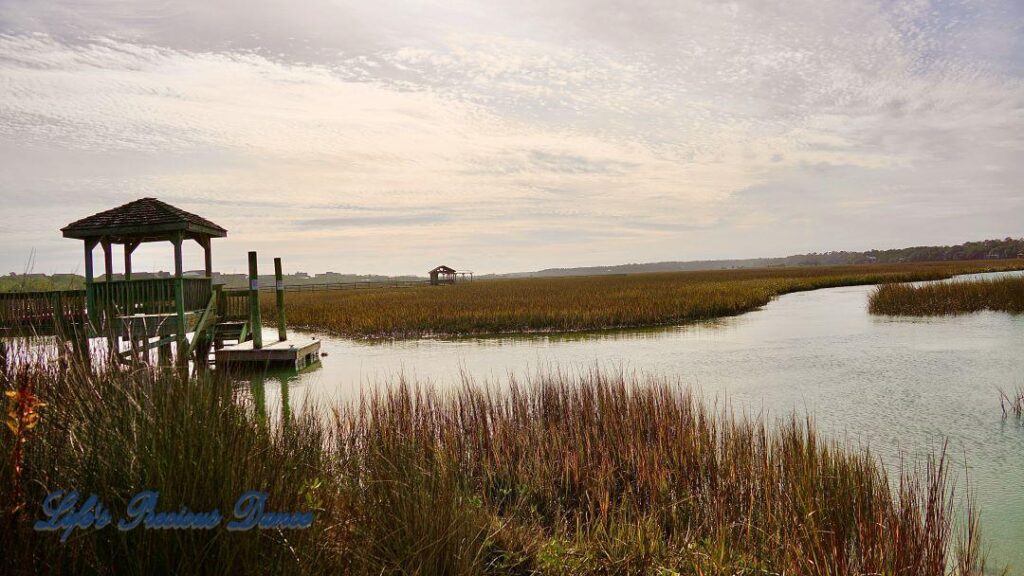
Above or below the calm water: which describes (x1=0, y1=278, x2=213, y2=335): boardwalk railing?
above

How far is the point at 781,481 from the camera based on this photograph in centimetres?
571

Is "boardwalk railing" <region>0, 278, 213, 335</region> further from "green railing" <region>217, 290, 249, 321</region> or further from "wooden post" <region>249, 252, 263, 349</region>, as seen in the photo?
"green railing" <region>217, 290, 249, 321</region>

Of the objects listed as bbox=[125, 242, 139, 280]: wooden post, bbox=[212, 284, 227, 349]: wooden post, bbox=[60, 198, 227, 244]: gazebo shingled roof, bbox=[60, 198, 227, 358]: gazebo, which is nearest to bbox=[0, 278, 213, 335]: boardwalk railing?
bbox=[60, 198, 227, 358]: gazebo

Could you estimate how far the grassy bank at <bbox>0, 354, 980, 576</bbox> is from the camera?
298 centimetres

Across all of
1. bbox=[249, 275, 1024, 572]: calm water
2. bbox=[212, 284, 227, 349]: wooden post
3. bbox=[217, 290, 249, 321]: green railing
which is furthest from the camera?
bbox=[217, 290, 249, 321]: green railing

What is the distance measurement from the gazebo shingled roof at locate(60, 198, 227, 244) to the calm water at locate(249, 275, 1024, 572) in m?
4.18

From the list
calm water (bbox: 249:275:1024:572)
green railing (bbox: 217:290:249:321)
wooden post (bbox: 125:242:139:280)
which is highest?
wooden post (bbox: 125:242:139:280)

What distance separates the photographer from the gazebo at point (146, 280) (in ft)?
41.3

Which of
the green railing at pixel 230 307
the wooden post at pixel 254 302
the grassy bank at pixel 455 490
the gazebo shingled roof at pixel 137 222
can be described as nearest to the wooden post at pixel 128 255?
the gazebo shingled roof at pixel 137 222

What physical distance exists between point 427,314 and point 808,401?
1808 cm

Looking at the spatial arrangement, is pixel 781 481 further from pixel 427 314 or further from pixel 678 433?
pixel 427 314

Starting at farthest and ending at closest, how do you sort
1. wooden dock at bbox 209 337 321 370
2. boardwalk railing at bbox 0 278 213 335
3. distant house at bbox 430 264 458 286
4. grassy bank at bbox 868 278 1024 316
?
distant house at bbox 430 264 458 286, grassy bank at bbox 868 278 1024 316, wooden dock at bbox 209 337 321 370, boardwalk railing at bbox 0 278 213 335

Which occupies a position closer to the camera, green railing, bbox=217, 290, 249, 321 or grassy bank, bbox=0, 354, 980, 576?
grassy bank, bbox=0, 354, 980, 576

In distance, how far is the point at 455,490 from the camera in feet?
14.4
